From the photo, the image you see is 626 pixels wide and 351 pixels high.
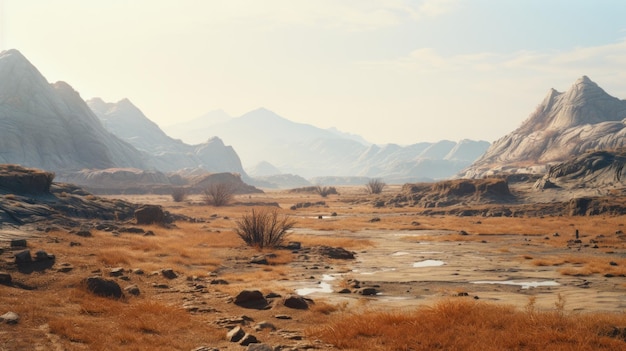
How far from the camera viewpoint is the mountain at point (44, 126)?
114 m

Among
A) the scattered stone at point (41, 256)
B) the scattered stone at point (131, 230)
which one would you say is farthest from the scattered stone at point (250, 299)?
the scattered stone at point (131, 230)

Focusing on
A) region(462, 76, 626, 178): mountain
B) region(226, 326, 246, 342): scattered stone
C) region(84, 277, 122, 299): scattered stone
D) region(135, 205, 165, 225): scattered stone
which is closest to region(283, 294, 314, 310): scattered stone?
region(226, 326, 246, 342): scattered stone

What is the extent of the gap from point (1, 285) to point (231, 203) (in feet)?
216

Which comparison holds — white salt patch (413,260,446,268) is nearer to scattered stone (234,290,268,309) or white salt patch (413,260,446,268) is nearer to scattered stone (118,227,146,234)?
scattered stone (234,290,268,309)

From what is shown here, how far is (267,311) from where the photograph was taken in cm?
1398

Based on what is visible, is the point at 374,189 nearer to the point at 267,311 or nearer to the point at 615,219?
the point at 615,219

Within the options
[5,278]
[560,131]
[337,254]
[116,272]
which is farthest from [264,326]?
[560,131]

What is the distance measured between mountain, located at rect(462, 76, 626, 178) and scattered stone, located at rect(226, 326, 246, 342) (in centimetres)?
13097

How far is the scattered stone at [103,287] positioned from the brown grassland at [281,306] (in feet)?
0.68

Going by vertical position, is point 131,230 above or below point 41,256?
below

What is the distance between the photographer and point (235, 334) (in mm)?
11086

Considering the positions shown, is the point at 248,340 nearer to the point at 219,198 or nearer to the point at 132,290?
the point at 132,290

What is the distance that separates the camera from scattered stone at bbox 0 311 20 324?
10.9m

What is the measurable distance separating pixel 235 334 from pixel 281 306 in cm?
319
